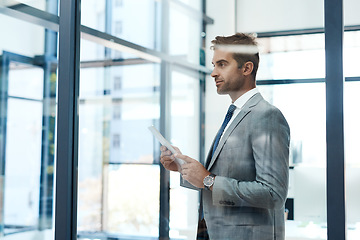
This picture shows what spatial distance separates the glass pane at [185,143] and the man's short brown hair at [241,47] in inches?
8.0

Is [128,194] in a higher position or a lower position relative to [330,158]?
lower

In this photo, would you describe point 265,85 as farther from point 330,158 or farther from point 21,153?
point 21,153

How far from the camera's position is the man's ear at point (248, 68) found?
5.94 feet

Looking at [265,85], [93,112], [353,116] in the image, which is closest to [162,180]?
[265,85]

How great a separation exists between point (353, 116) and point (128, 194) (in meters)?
1.66

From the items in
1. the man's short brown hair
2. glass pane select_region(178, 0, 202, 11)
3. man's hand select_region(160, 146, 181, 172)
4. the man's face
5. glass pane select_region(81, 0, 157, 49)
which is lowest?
man's hand select_region(160, 146, 181, 172)

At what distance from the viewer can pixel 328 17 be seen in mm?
1677

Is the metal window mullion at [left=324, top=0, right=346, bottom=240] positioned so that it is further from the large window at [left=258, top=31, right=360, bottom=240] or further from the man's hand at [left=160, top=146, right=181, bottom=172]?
the man's hand at [left=160, top=146, right=181, bottom=172]

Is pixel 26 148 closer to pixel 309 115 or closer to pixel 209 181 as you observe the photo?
pixel 209 181

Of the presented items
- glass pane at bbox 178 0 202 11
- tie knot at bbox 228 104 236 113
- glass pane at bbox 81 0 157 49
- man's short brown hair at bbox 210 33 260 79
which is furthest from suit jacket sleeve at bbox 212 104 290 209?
glass pane at bbox 81 0 157 49

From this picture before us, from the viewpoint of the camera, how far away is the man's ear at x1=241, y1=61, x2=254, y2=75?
1.81 meters

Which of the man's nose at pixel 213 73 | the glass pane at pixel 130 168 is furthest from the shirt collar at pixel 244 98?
the glass pane at pixel 130 168

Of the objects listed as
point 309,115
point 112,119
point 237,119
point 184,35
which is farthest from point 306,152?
point 112,119

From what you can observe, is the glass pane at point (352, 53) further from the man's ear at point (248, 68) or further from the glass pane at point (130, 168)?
the glass pane at point (130, 168)
